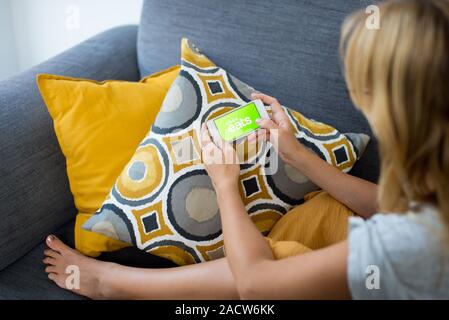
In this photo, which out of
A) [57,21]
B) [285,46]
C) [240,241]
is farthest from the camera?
[57,21]

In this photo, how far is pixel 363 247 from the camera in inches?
28.6

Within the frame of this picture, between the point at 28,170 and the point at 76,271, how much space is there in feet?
0.78

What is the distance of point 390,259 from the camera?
0.71 meters

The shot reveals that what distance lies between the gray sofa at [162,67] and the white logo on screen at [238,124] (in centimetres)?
20

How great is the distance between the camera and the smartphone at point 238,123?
1034 mm

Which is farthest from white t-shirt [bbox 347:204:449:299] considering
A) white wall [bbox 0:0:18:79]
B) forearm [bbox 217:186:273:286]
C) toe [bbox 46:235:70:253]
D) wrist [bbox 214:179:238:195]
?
white wall [bbox 0:0:18:79]

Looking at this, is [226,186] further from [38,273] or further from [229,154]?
[38,273]

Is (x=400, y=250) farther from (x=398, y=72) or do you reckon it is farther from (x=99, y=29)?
(x=99, y=29)

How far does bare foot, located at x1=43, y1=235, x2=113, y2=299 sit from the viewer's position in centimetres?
101

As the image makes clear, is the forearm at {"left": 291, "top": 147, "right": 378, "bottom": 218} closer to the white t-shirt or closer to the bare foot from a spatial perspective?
the white t-shirt

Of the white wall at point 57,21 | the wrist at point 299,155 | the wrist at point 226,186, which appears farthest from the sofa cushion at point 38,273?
the white wall at point 57,21

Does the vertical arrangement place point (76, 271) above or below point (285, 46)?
below

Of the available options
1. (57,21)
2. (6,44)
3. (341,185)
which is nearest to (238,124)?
(341,185)
